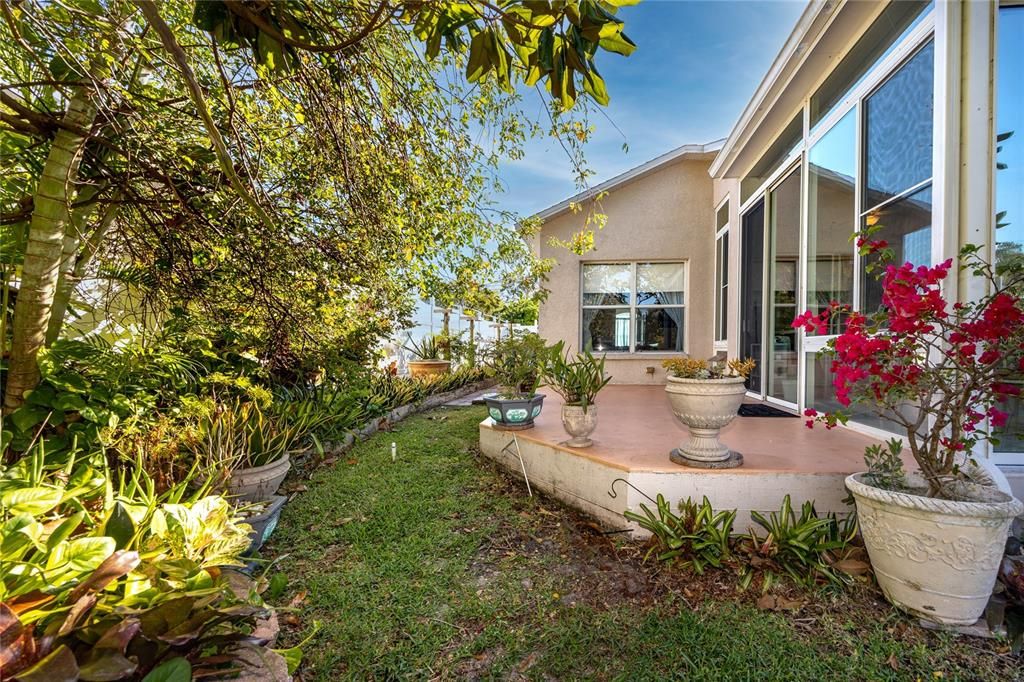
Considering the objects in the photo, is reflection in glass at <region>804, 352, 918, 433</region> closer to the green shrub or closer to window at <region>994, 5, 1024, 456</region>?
window at <region>994, 5, 1024, 456</region>

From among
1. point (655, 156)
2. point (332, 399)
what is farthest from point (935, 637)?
point (655, 156)

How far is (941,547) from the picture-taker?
1.89 meters

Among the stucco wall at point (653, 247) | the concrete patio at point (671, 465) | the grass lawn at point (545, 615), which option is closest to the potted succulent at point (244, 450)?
the grass lawn at point (545, 615)

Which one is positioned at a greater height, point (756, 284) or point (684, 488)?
point (756, 284)

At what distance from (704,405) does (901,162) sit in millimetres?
2453

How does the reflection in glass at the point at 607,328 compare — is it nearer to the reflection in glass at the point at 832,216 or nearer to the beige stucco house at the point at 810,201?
the beige stucco house at the point at 810,201

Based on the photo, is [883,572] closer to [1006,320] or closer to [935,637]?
[935,637]

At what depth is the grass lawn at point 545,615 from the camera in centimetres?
180

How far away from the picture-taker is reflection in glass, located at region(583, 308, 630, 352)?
8.27m

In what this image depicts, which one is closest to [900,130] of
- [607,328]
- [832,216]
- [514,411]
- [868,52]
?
[868,52]

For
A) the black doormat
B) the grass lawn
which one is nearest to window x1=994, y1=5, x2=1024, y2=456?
the grass lawn

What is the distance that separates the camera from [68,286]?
109 inches

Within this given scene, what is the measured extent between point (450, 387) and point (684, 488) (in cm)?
671

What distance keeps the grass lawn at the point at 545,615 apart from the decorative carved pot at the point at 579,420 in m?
0.61
